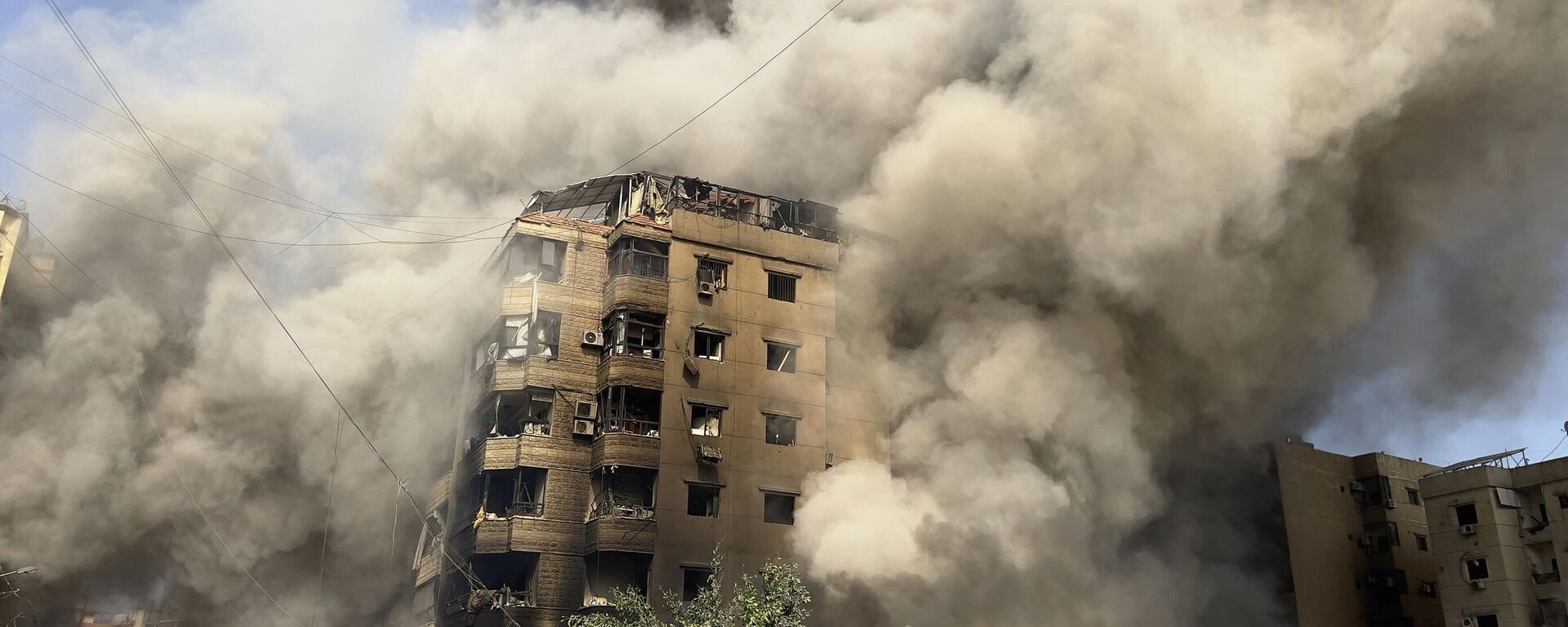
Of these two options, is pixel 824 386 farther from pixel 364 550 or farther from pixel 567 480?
pixel 364 550

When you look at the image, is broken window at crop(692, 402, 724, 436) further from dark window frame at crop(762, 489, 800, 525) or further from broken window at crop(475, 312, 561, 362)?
broken window at crop(475, 312, 561, 362)

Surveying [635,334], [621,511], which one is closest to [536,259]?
[635,334]

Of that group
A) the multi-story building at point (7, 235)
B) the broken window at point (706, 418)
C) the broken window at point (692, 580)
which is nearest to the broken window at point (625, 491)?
the broken window at point (692, 580)

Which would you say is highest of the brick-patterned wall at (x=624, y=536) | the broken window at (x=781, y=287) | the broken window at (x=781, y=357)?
the broken window at (x=781, y=287)

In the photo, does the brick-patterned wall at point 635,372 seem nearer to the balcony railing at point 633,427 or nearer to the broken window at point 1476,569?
the balcony railing at point 633,427

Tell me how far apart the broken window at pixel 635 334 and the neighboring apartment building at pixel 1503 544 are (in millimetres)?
31439

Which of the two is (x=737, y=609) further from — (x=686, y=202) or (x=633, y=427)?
(x=686, y=202)

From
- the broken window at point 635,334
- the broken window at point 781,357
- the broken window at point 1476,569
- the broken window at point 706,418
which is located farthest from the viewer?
the broken window at point 1476,569

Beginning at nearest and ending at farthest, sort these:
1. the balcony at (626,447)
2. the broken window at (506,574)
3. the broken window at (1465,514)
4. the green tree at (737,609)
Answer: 1. the green tree at (737,609)
2. the broken window at (506,574)
3. the balcony at (626,447)
4. the broken window at (1465,514)

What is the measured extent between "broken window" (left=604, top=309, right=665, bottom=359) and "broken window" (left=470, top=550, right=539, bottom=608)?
7245mm

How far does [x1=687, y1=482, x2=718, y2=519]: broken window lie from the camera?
39.1 m

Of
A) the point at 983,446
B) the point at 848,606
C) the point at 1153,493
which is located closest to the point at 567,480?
the point at 848,606

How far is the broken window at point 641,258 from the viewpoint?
1634 inches

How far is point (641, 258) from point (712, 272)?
8.24 ft
